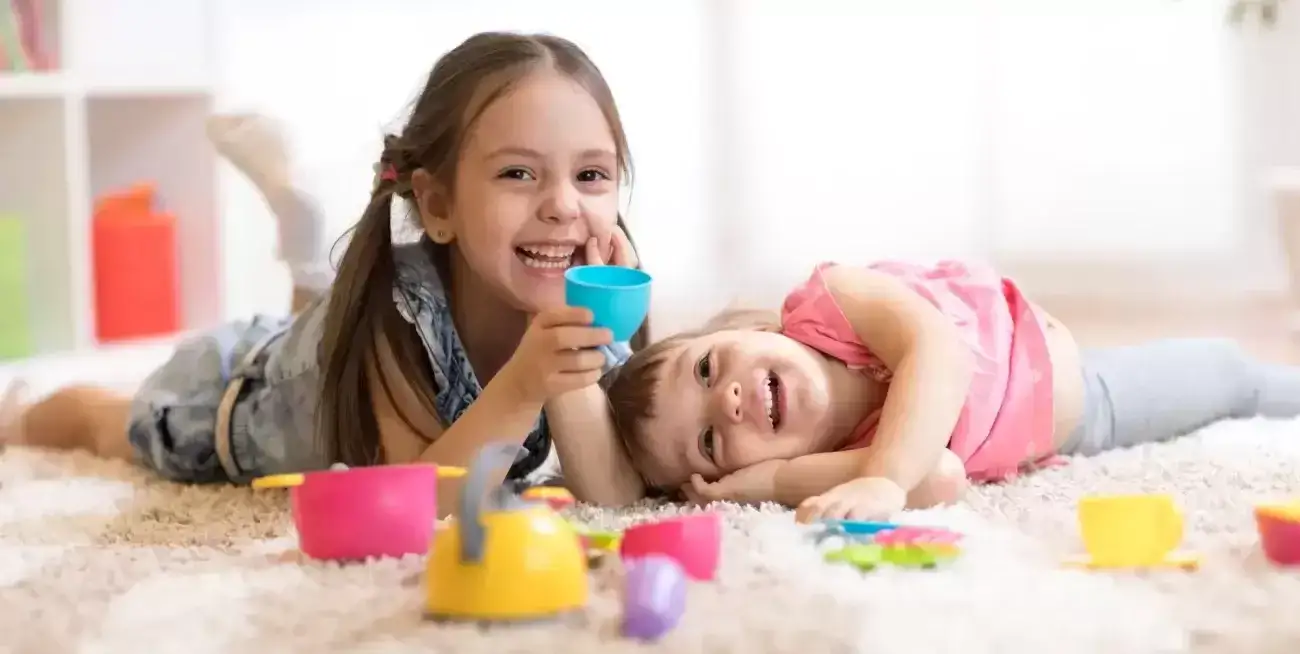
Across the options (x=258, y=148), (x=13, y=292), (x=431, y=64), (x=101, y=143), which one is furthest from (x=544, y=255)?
(x=431, y=64)

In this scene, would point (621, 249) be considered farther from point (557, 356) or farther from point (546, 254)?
point (557, 356)

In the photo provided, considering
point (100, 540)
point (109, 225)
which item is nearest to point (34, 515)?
point (100, 540)

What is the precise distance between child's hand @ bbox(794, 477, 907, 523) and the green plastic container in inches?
63.0

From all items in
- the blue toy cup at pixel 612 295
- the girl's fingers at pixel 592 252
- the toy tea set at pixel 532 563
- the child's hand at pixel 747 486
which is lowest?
the child's hand at pixel 747 486

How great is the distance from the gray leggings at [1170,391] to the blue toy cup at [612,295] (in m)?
0.71

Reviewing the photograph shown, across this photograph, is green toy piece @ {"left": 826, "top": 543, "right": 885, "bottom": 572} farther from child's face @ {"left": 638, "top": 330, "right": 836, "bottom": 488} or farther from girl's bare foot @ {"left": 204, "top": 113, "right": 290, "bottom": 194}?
girl's bare foot @ {"left": 204, "top": 113, "right": 290, "bottom": 194}

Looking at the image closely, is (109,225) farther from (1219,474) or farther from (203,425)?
(1219,474)

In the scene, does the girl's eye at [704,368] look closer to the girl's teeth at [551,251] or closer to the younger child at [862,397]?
the younger child at [862,397]

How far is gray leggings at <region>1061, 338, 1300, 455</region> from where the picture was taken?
68.8 inches

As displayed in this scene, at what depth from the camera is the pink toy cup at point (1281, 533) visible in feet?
3.34

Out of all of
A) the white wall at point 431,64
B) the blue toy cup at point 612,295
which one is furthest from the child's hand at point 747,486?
the white wall at point 431,64

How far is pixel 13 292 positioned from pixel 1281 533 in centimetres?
199

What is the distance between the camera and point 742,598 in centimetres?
95

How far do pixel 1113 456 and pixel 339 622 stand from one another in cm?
104
